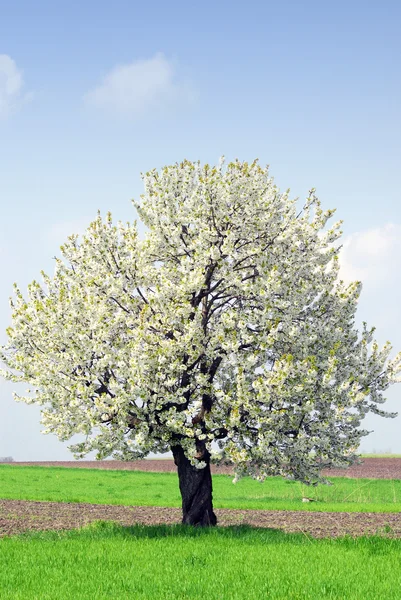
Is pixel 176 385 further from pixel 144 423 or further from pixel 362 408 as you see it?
pixel 362 408

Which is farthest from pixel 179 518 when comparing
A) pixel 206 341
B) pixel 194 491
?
pixel 206 341

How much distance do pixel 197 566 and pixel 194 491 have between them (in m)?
6.81

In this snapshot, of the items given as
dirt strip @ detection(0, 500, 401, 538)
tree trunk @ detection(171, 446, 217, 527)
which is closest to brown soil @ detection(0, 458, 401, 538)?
dirt strip @ detection(0, 500, 401, 538)

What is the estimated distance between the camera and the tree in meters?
20.6

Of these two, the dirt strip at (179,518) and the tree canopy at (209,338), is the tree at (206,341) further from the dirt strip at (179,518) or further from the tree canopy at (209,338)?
the dirt strip at (179,518)

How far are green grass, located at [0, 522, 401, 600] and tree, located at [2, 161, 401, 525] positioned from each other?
2.39m

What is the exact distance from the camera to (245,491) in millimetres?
50906

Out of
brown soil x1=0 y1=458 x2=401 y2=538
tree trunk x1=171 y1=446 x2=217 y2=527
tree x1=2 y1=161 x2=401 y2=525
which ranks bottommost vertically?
brown soil x1=0 y1=458 x2=401 y2=538

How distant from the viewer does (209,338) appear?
70.9 ft

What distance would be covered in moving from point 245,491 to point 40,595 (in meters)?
39.1

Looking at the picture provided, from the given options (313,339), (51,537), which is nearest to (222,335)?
(313,339)

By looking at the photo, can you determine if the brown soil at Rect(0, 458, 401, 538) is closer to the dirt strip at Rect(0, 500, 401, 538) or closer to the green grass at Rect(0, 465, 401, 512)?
the dirt strip at Rect(0, 500, 401, 538)

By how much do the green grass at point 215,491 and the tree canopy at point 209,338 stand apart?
14.3 m

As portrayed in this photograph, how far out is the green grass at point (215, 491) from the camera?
38.0 meters
